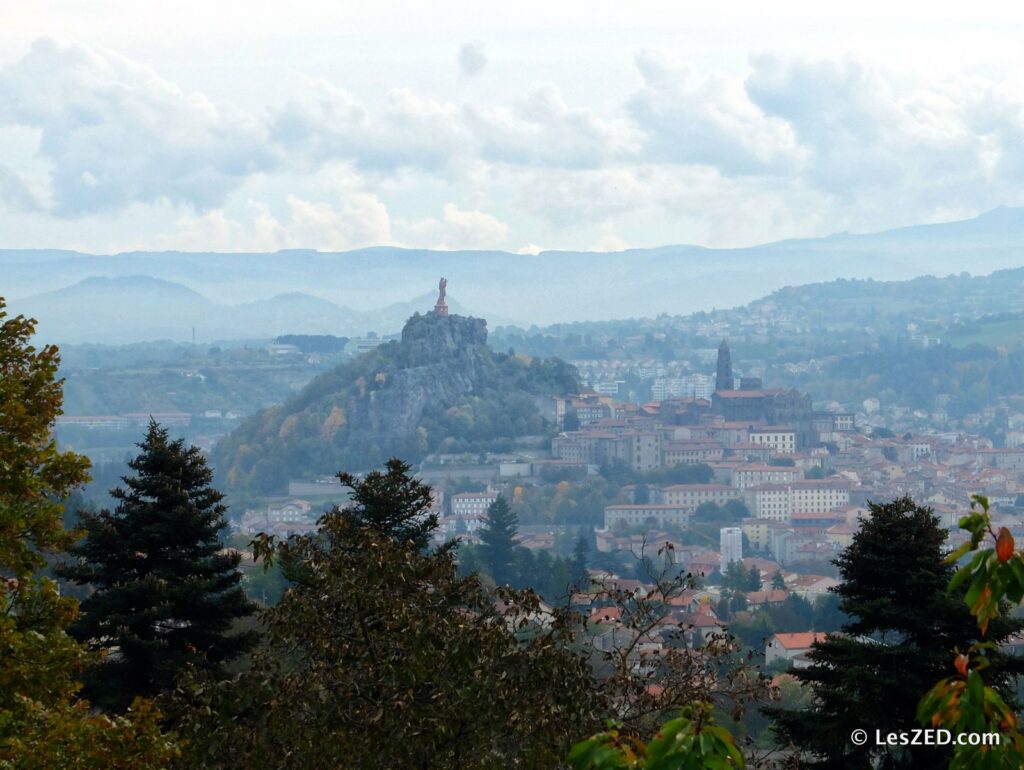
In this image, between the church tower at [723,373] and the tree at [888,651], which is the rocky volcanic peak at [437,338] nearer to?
the church tower at [723,373]

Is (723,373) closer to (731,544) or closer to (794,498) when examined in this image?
(794,498)

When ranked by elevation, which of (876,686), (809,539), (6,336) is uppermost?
(6,336)

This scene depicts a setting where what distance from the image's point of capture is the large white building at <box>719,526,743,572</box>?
9412cm

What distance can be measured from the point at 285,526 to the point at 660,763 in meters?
93.4

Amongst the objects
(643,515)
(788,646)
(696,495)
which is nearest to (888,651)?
(788,646)

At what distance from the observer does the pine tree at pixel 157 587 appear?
13664mm

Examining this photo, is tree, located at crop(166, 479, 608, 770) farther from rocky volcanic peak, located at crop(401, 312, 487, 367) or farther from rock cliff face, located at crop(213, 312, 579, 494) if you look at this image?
rocky volcanic peak, located at crop(401, 312, 487, 367)

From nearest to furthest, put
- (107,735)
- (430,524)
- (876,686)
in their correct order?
(107,735), (876,686), (430,524)

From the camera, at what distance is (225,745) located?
9.18m

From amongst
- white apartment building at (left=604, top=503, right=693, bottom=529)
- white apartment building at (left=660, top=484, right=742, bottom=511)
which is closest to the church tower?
white apartment building at (left=660, top=484, right=742, bottom=511)

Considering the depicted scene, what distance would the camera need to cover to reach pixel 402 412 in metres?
129

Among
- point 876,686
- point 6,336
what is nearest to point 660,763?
point 6,336

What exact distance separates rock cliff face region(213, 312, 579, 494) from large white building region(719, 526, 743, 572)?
32.9 m

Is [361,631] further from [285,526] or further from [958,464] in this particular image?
[958,464]
